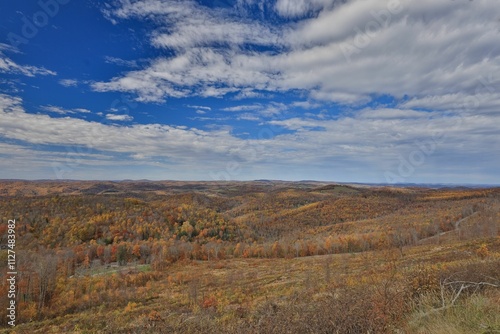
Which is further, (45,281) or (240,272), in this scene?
(240,272)

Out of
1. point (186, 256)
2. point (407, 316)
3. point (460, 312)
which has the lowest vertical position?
point (186, 256)

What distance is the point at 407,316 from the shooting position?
7.57 meters

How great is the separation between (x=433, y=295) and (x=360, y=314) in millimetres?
2643

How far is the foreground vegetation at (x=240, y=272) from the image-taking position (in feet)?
26.3

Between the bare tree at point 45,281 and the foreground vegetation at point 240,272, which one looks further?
the bare tree at point 45,281

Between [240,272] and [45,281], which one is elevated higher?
[45,281]

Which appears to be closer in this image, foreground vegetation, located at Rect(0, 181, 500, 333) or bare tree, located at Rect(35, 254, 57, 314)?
foreground vegetation, located at Rect(0, 181, 500, 333)

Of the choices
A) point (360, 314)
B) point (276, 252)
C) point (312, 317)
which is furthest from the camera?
point (276, 252)

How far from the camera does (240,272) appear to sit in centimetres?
6175

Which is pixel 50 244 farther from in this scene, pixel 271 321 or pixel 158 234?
pixel 271 321

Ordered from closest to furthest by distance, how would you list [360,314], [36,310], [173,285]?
[360,314]
[36,310]
[173,285]

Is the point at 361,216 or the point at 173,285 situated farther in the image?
the point at 361,216

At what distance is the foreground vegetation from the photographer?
8.01 metres

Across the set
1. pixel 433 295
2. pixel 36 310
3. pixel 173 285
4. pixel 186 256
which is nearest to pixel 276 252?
pixel 186 256
